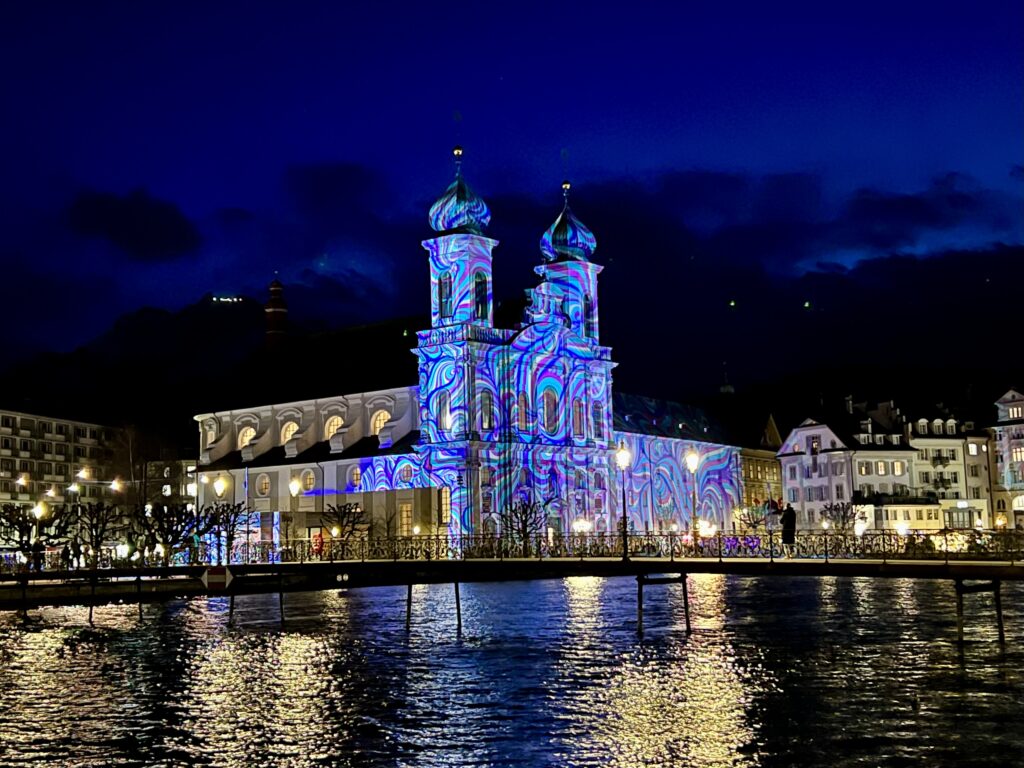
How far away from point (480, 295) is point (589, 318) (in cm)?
1323

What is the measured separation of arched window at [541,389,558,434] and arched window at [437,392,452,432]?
917 cm

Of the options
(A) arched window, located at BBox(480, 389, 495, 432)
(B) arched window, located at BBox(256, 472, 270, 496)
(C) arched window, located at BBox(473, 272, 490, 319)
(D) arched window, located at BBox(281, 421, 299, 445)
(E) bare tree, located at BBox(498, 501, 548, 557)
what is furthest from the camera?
(D) arched window, located at BBox(281, 421, 299, 445)

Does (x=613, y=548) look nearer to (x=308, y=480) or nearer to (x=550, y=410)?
(x=550, y=410)

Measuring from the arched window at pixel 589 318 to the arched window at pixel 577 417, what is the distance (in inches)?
240

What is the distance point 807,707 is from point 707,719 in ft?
7.38

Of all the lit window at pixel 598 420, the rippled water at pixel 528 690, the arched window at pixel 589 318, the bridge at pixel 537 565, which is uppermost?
the arched window at pixel 589 318

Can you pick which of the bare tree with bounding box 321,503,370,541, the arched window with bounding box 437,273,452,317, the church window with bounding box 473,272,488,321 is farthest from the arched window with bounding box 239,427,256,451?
the church window with bounding box 473,272,488,321

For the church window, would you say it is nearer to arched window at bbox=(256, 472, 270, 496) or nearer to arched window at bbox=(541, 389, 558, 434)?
arched window at bbox=(541, 389, 558, 434)

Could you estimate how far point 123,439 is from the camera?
14575cm

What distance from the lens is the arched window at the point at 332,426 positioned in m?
103

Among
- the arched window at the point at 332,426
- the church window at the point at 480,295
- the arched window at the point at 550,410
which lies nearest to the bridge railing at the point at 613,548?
the arched window at the point at 332,426

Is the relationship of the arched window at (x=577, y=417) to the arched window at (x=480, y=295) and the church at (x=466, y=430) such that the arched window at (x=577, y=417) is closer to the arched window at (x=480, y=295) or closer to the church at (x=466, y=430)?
the church at (x=466, y=430)

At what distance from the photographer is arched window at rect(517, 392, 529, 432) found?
96.1 metres

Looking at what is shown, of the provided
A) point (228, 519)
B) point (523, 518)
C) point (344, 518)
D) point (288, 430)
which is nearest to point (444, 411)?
point (523, 518)
